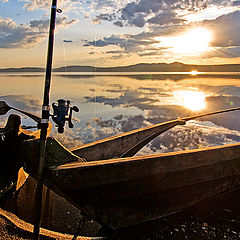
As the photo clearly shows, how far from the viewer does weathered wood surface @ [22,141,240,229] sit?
3.97m

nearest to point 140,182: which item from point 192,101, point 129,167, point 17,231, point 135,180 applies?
point 135,180

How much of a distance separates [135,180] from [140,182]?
0.40ft

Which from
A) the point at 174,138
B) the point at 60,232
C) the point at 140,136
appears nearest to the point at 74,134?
the point at 140,136

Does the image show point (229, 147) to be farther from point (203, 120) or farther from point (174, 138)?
point (203, 120)

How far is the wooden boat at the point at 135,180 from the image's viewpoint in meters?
3.94

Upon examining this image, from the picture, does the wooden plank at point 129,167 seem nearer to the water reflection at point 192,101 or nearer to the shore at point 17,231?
the shore at point 17,231

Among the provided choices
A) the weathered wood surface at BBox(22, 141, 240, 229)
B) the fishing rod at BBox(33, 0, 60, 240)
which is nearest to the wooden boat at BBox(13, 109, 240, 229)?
the weathered wood surface at BBox(22, 141, 240, 229)

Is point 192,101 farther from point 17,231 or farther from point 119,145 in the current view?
point 17,231

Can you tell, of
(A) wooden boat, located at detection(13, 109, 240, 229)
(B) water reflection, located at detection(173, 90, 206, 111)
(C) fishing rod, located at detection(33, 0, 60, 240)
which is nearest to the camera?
(C) fishing rod, located at detection(33, 0, 60, 240)

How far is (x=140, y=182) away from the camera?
4441mm

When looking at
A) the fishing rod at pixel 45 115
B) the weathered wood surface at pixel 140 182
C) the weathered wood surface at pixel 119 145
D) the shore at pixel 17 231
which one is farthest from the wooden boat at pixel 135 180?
the weathered wood surface at pixel 119 145

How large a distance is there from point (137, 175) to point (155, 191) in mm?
591

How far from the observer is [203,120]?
51.9 ft

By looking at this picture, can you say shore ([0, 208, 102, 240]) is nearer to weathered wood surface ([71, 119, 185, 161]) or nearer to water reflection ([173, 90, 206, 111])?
weathered wood surface ([71, 119, 185, 161])
